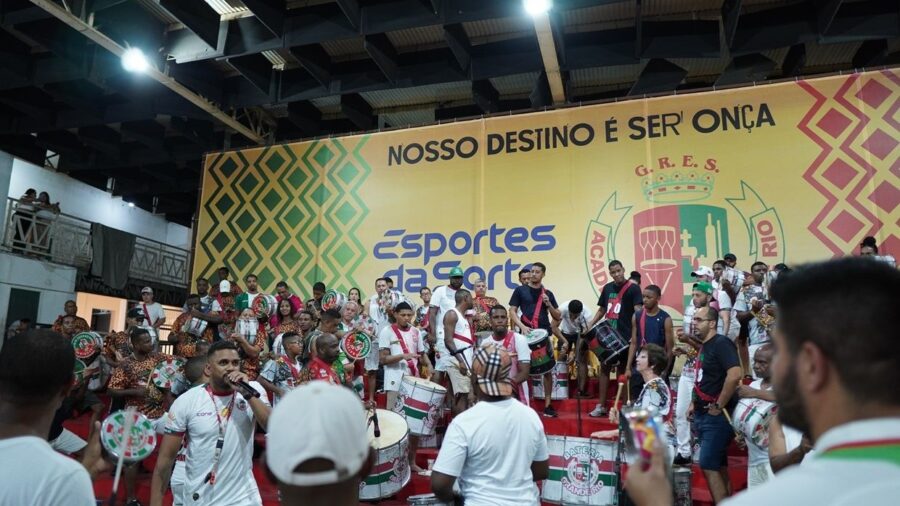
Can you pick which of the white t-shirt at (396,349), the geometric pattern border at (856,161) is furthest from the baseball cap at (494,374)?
the geometric pattern border at (856,161)

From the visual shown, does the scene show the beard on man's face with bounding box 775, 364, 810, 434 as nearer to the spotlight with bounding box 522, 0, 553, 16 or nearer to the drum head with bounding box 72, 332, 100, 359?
the drum head with bounding box 72, 332, 100, 359

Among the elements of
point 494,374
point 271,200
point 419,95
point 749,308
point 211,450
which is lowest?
point 211,450

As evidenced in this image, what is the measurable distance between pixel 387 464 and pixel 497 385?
261cm

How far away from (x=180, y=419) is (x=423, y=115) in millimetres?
12271

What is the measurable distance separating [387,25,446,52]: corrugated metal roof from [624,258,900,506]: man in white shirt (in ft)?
38.2

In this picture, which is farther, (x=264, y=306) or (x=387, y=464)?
(x=264, y=306)

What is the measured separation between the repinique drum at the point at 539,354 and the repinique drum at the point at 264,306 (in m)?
4.32

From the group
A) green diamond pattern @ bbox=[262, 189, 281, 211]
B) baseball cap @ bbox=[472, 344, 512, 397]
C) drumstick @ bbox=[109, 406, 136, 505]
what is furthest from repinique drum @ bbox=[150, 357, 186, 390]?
green diamond pattern @ bbox=[262, 189, 281, 211]

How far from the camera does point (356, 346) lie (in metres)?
6.84

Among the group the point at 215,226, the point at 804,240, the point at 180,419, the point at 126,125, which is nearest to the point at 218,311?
the point at 215,226

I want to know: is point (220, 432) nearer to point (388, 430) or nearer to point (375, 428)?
point (375, 428)

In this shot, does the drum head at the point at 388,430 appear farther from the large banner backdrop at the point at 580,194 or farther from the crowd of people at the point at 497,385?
the large banner backdrop at the point at 580,194

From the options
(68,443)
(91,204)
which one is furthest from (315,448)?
(91,204)

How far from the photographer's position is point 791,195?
10352 mm
